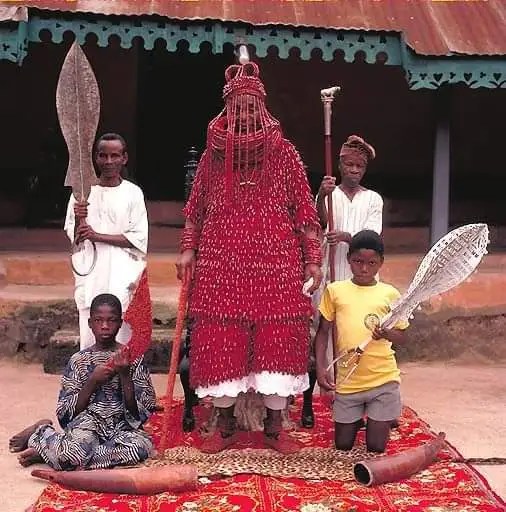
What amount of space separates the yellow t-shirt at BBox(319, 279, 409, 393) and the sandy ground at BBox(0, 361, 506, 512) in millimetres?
676

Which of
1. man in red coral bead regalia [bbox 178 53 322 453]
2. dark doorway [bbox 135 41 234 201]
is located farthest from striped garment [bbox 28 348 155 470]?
dark doorway [bbox 135 41 234 201]

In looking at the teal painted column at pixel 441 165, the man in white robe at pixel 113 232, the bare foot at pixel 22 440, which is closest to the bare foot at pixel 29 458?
the bare foot at pixel 22 440

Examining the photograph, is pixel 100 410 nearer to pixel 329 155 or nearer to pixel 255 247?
pixel 255 247

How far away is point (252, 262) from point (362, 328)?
711 mm

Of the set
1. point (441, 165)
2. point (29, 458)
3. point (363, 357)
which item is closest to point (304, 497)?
point (363, 357)

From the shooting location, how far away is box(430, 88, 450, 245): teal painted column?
7.75 m

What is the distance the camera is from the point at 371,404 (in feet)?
15.3

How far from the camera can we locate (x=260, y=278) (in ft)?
14.8

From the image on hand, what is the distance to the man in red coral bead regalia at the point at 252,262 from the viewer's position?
4.50m

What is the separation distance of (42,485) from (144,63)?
5.84 meters

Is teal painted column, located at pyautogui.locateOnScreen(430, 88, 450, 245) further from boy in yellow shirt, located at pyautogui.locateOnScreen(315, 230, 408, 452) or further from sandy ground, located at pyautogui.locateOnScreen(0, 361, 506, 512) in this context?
boy in yellow shirt, located at pyautogui.locateOnScreen(315, 230, 408, 452)

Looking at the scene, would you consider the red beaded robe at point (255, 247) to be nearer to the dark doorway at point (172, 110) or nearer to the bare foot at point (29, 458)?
the bare foot at point (29, 458)

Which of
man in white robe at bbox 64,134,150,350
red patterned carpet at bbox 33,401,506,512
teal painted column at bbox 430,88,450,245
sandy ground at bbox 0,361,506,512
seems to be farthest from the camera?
teal painted column at bbox 430,88,450,245

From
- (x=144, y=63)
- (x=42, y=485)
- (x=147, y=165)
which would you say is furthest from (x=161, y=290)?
(x=42, y=485)
